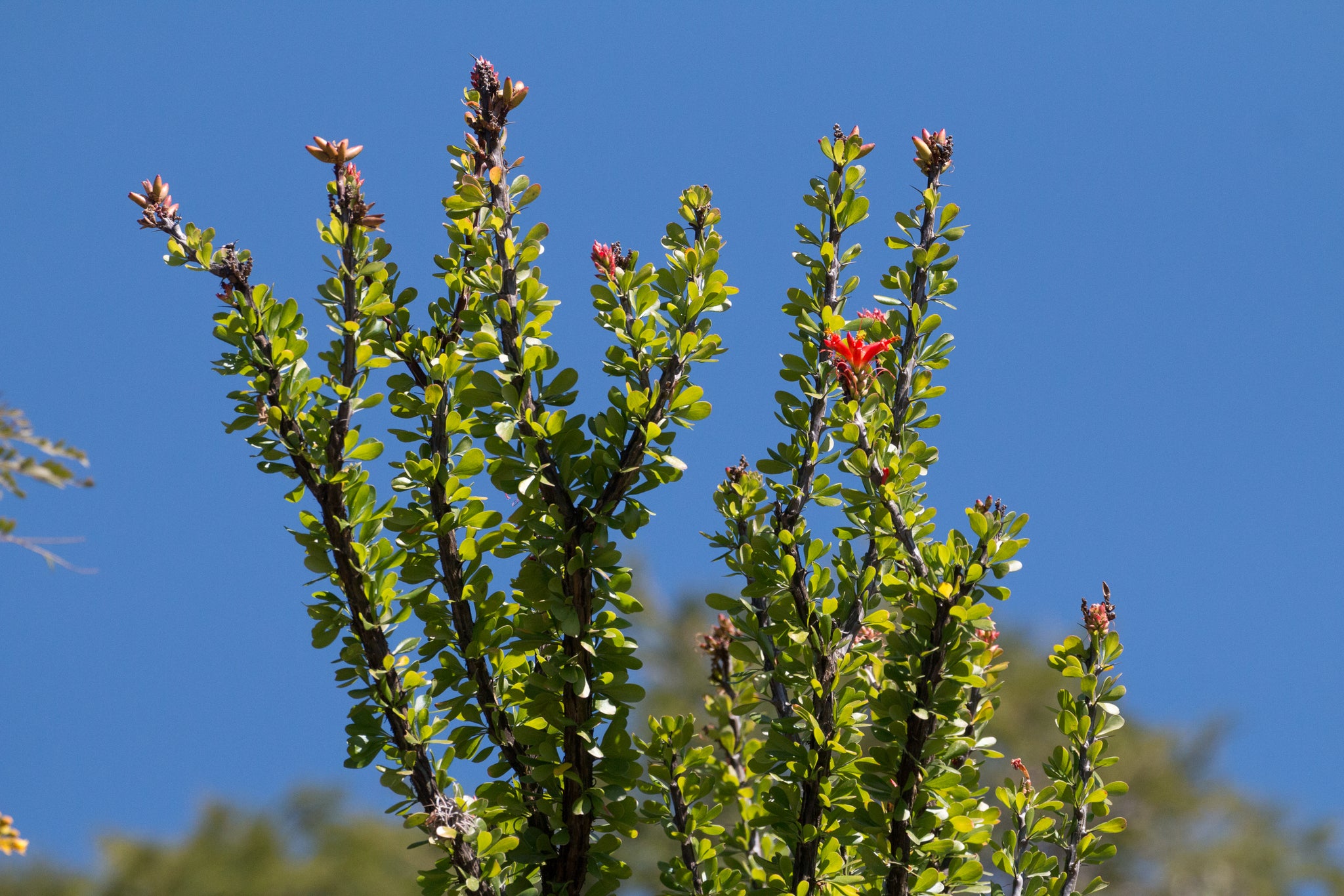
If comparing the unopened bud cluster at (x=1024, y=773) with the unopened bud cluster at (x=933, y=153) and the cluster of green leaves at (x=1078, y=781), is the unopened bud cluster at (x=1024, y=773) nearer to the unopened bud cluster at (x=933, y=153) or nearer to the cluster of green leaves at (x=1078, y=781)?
the cluster of green leaves at (x=1078, y=781)

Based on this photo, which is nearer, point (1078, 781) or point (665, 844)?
point (1078, 781)

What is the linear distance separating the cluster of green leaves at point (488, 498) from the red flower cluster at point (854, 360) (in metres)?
0.29

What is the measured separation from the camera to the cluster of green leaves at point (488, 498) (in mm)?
2455

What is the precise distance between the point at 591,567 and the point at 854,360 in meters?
0.77

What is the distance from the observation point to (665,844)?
44.2 feet

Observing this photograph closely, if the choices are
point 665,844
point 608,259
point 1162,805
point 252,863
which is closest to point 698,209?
point 608,259

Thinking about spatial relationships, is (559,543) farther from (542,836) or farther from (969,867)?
(969,867)

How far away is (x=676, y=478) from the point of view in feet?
7.97

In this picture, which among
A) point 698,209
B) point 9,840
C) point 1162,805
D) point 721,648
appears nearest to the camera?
point 9,840

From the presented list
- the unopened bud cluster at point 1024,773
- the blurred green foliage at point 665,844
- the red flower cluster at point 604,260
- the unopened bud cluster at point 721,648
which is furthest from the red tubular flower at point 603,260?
the blurred green foliage at point 665,844

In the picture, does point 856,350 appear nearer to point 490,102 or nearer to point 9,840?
point 490,102

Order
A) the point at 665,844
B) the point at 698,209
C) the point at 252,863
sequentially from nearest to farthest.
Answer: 1. the point at 698,209
2. the point at 665,844
3. the point at 252,863

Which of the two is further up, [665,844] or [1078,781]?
[665,844]

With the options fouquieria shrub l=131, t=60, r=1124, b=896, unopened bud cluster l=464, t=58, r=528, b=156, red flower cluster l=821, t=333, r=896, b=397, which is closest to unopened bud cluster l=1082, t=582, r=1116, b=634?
fouquieria shrub l=131, t=60, r=1124, b=896
